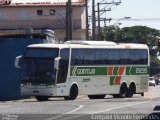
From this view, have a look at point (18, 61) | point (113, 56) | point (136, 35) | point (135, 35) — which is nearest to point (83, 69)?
point (113, 56)

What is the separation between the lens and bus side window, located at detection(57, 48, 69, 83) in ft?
121

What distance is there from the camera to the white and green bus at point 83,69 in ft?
120

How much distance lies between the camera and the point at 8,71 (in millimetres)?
39812

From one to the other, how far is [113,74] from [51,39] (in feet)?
16.0

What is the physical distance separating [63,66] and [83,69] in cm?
222

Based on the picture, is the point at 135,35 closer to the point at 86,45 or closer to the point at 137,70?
the point at 137,70

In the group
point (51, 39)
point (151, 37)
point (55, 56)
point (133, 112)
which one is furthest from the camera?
point (151, 37)

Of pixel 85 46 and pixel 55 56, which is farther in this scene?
pixel 85 46

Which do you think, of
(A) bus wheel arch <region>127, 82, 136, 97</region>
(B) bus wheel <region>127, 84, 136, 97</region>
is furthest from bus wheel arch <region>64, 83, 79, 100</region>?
(A) bus wheel arch <region>127, 82, 136, 97</region>

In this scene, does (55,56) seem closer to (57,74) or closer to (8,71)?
(57,74)

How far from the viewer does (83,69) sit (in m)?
38.9

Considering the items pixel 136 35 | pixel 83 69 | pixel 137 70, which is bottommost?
pixel 137 70

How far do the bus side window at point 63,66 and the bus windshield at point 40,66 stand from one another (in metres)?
0.57

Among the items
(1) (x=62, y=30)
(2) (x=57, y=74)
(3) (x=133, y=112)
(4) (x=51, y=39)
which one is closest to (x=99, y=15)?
(1) (x=62, y=30)
